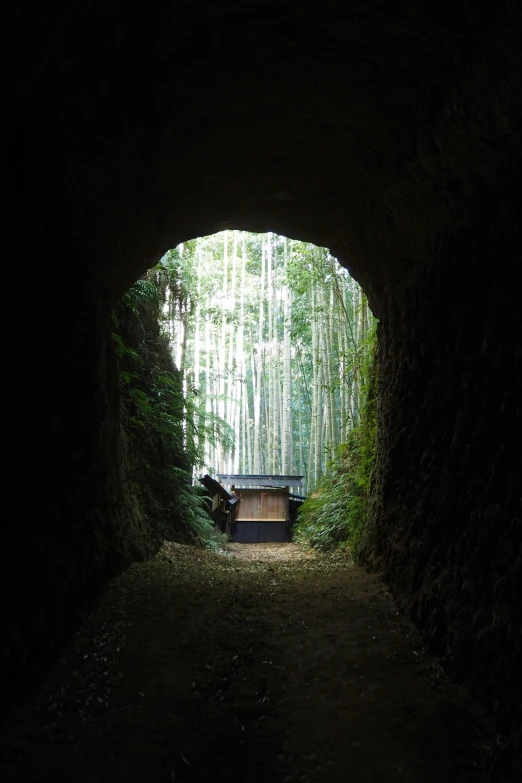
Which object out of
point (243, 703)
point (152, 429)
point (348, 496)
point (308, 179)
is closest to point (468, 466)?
point (243, 703)

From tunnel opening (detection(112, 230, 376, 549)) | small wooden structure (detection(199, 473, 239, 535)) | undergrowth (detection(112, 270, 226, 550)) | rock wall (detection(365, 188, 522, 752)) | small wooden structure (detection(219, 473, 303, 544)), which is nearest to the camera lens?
rock wall (detection(365, 188, 522, 752))

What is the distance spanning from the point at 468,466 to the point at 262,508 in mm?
12465

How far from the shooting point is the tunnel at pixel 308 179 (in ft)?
8.89

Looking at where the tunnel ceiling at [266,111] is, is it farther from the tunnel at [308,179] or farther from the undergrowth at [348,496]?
the undergrowth at [348,496]

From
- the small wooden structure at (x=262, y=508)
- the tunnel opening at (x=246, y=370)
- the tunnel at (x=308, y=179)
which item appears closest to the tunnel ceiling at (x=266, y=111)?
the tunnel at (x=308, y=179)

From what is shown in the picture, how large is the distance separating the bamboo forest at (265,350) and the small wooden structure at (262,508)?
3.77ft

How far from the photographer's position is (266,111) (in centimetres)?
396

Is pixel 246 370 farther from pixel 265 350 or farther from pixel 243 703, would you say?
pixel 243 703

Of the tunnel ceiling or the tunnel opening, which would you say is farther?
the tunnel opening

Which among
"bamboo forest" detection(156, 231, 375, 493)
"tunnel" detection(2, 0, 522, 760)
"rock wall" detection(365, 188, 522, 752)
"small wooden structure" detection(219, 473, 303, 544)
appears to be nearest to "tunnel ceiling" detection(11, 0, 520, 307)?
"tunnel" detection(2, 0, 522, 760)

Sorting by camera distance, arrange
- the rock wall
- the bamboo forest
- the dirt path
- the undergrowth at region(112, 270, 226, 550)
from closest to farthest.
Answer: the dirt path
the rock wall
the undergrowth at region(112, 270, 226, 550)
the bamboo forest

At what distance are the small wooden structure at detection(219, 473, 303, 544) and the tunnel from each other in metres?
10.3

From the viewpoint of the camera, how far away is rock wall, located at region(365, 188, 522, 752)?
263 cm

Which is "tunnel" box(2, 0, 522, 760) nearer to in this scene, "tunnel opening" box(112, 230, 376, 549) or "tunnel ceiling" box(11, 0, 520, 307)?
"tunnel ceiling" box(11, 0, 520, 307)
